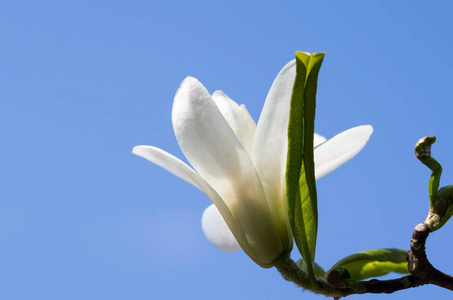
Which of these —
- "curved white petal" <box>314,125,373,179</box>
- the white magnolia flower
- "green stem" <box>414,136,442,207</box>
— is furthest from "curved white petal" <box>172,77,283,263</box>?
"green stem" <box>414,136,442,207</box>

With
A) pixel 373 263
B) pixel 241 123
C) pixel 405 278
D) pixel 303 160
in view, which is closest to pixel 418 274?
pixel 405 278

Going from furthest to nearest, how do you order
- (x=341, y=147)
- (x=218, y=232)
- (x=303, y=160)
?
(x=218, y=232) → (x=341, y=147) → (x=303, y=160)

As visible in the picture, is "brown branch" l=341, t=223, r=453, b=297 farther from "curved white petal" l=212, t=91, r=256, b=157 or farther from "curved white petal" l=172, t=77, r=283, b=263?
"curved white petal" l=212, t=91, r=256, b=157

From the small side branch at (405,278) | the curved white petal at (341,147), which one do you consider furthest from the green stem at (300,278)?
the curved white petal at (341,147)

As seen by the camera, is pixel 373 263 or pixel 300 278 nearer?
pixel 300 278

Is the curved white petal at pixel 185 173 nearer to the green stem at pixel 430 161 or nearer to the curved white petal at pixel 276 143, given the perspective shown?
the curved white petal at pixel 276 143

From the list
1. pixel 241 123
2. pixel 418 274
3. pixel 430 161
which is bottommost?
pixel 418 274

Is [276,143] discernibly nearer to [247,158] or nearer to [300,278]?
[247,158]
